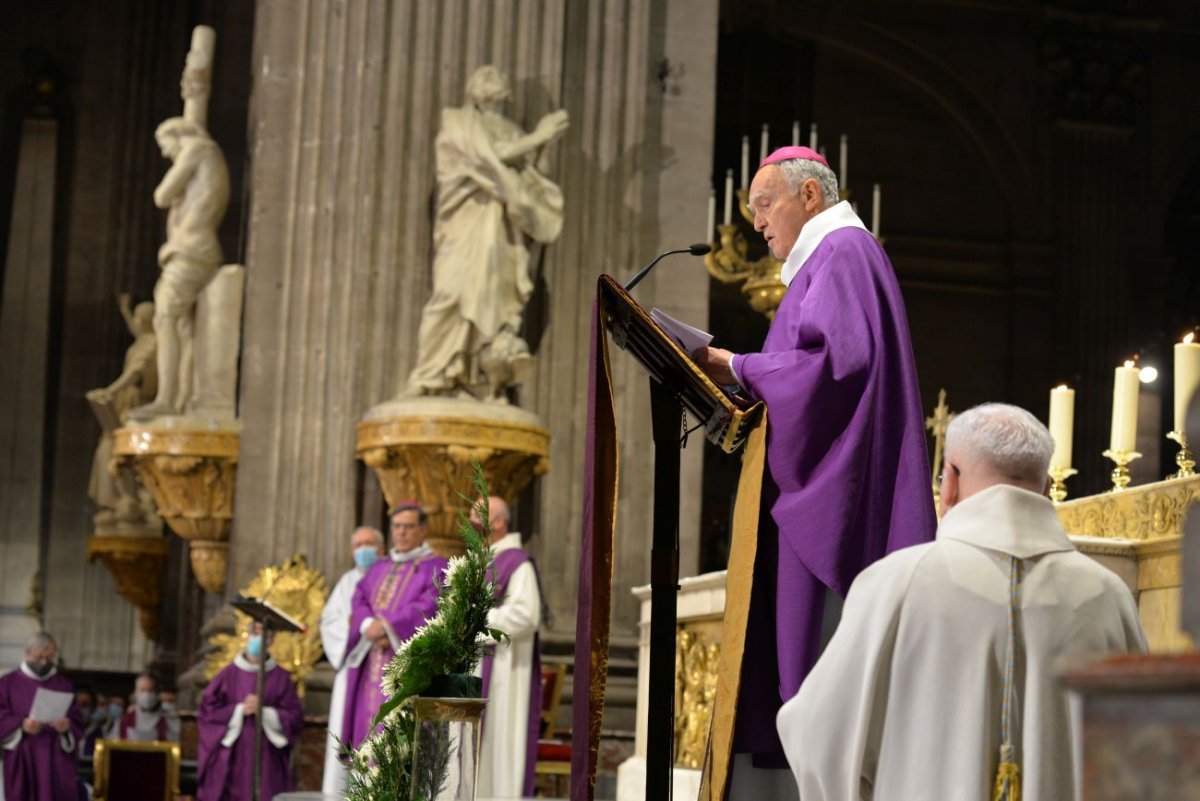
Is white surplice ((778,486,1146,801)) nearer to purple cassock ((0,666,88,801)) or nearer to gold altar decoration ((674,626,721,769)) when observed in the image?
gold altar decoration ((674,626,721,769))

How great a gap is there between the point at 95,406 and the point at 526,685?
24.3ft

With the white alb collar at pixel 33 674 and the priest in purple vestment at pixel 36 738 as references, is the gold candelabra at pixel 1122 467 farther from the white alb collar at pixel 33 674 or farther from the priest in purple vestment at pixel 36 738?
the white alb collar at pixel 33 674

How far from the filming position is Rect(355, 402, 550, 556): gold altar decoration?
9.94 meters

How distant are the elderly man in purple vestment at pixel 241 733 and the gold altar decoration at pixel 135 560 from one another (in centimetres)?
583

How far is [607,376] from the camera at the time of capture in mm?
4477

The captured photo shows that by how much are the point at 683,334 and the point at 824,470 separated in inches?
16.9

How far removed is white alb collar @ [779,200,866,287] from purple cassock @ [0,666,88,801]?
31.4ft

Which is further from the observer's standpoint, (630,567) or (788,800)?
(630,567)

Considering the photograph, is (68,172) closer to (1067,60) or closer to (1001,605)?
(1067,60)

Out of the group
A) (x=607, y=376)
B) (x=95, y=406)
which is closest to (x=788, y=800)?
(x=607, y=376)

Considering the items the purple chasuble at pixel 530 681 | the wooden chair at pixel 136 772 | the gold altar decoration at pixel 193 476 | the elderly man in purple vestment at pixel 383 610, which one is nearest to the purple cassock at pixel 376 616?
the elderly man in purple vestment at pixel 383 610

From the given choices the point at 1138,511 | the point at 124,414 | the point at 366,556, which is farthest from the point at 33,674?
the point at 1138,511

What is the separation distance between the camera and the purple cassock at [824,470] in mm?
4066

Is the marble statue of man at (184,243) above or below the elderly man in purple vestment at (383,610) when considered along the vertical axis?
above
